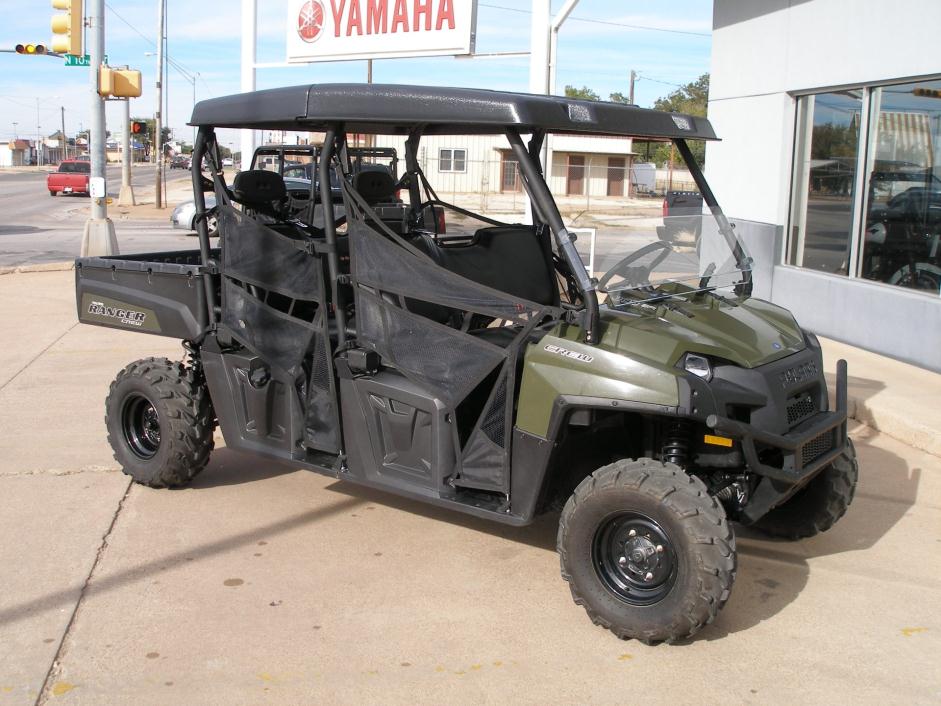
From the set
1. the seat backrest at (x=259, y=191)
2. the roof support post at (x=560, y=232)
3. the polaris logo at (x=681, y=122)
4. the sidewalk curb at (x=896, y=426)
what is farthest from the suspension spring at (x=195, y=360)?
the sidewalk curb at (x=896, y=426)

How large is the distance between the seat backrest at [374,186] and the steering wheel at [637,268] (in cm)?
131

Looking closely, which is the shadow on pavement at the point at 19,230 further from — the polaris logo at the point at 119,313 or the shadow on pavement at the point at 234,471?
the shadow on pavement at the point at 234,471

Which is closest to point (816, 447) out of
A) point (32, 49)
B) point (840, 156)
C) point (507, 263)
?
point (507, 263)

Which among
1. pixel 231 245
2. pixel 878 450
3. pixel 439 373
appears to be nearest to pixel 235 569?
pixel 439 373

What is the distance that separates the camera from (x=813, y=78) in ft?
34.0

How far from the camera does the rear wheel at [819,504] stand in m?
4.75

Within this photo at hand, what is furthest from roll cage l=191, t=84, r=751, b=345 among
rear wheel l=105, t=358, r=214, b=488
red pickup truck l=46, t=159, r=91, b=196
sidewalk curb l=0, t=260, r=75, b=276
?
red pickup truck l=46, t=159, r=91, b=196

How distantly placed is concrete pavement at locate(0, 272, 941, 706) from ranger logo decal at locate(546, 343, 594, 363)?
1112mm

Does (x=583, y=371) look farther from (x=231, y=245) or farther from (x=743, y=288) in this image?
(x=231, y=245)

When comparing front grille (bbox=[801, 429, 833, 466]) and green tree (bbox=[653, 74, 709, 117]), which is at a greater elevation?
green tree (bbox=[653, 74, 709, 117])

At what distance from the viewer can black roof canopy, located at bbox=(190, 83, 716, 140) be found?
4145 millimetres

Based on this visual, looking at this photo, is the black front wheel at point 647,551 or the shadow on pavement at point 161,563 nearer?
the black front wheel at point 647,551

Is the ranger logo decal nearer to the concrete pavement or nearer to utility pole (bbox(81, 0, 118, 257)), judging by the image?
the concrete pavement

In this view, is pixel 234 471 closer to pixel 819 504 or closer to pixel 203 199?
pixel 203 199
